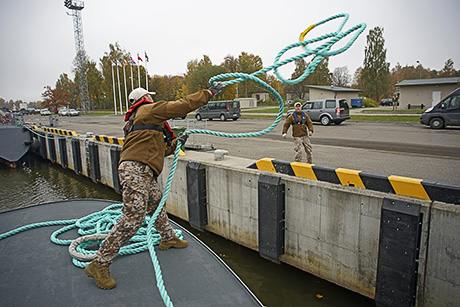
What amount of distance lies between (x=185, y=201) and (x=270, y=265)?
2.39m

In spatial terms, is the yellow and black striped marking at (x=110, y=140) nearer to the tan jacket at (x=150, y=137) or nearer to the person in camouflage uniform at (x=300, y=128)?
the person in camouflage uniform at (x=300, y=128)

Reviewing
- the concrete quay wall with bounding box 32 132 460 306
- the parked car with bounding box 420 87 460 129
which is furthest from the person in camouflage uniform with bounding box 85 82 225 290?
the parked car with bounding box 420 87 460 129

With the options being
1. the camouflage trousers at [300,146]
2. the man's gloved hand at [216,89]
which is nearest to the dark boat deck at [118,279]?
the man's gloved hand at [216,89]

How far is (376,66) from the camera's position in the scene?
6356cm

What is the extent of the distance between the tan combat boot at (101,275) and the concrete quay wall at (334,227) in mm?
2613

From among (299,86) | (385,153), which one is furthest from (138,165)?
(299,86)

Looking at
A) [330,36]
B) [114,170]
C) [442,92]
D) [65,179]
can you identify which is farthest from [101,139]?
[442,92]

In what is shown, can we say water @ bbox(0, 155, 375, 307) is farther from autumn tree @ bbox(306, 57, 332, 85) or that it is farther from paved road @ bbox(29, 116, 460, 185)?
autumn tree @ bbox(306, 57, 332, 85)

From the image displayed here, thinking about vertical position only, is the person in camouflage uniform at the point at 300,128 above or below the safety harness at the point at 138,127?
below

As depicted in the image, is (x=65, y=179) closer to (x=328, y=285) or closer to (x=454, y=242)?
(x=328, y=285)

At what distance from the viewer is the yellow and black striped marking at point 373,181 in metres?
3.69

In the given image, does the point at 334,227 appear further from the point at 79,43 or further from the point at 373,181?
the point at 79,43

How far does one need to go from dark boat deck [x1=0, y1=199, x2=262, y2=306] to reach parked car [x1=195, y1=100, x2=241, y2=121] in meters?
25.6

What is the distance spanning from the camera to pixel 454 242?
3.29m
